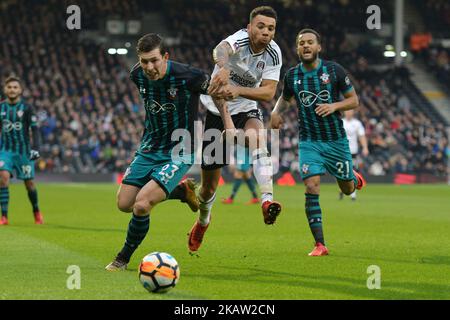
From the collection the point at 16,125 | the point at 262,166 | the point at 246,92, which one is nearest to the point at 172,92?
the point at 246,92

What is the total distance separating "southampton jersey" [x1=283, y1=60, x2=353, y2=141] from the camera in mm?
10445

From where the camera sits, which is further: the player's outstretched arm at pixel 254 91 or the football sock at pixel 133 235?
the football sock at pixel 133 235

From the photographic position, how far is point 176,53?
39.0m

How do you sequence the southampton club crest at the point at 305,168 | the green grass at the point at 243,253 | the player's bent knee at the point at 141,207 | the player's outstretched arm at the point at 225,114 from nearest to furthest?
the green grass at the point at 243,253, the player's bent knee at the point at 141,207, the player's outstretched arm at the point at 225,114, the southampton club crest at the point at 305,168

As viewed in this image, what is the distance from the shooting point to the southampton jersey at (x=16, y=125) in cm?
1433

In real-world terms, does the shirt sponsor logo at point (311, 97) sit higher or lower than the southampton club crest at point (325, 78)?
lower

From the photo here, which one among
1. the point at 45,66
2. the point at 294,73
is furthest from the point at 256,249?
the point at 45,66

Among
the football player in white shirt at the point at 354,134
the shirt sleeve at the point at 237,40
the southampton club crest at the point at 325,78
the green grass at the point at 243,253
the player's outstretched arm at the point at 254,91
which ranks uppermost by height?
the shirt sleeve at the point at 237,40

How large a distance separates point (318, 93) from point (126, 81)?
26802 mm

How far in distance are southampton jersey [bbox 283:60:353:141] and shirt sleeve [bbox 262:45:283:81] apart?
1267mm

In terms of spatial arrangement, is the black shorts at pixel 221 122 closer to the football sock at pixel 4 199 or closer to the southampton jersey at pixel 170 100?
the southampton jersey at pixel 170 100

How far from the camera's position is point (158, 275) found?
707 centimetres

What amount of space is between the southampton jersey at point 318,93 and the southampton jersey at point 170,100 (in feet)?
6.99

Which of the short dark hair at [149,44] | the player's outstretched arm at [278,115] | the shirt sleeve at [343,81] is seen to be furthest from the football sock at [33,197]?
the short dark hair at [149,44]
